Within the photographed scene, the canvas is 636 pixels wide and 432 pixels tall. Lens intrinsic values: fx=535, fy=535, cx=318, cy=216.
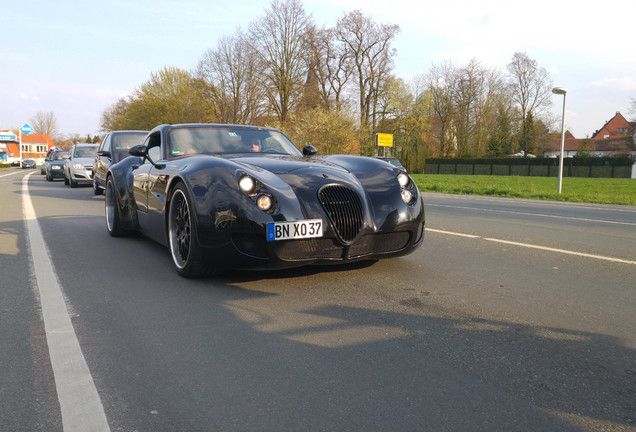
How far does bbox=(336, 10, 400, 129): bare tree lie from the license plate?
44.5 metres

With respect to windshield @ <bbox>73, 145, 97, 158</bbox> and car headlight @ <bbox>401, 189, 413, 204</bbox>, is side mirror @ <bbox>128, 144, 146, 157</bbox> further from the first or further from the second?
windshield @ <bbox>73, 145, 97, 158</bbox>

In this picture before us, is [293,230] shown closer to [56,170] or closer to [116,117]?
[56,170]

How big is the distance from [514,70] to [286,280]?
61853 millimetres

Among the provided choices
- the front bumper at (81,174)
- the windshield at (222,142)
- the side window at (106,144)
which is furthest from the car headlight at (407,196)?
the front bumper at (81,174)

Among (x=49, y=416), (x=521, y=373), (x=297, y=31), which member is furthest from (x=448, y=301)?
(x=297, y=31)

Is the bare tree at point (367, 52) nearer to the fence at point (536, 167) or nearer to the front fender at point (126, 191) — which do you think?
the fence at point (536, 167)

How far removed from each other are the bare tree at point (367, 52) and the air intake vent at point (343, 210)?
44.1 meters

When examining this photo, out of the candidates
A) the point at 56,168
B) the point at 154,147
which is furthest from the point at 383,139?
the point at 154,147

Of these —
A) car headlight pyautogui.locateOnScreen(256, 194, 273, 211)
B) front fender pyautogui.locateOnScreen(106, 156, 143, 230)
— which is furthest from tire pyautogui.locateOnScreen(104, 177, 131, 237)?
car headlight pyautogui.locateOnScreen(256, 194, 273, 211)

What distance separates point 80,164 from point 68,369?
17.9m

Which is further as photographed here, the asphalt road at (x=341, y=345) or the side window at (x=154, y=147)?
the side window at (x=154, y=147)

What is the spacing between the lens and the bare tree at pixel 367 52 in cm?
4784

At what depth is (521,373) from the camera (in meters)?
2.64

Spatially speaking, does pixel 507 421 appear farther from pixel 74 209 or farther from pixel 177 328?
pixel 74 209
